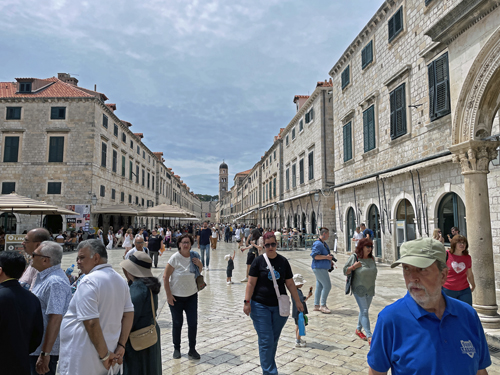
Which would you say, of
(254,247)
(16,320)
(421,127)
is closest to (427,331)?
(16,320)

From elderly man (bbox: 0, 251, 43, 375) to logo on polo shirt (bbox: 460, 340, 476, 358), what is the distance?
2.91 meters

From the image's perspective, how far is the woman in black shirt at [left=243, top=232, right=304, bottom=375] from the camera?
12.4 ft

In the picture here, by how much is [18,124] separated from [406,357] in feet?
97.6

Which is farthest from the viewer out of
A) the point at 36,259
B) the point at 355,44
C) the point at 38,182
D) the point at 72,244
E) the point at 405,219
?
the point at 38,182

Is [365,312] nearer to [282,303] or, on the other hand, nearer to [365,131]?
[282,303]

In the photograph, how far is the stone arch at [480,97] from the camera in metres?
5.70

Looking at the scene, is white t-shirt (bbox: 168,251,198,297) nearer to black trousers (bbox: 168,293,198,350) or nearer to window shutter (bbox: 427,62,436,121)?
black trousers (bbox: 168,293,198,350)

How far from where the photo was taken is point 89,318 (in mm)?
2455

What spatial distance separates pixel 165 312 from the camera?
716 centimetres

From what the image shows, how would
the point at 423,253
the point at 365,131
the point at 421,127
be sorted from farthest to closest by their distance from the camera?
the point at 365,131 < the point at 421,127 < the point at 423,253

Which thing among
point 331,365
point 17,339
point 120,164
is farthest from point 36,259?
point 120,164

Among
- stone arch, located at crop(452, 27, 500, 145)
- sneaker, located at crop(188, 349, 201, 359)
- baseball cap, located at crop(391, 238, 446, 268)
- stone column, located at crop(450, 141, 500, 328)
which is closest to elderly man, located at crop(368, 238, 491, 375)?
baseball cap, located at crop(391, 238, 446, 268)

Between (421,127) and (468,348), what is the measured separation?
11.5 m

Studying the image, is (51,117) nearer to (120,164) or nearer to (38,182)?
(38,182)
